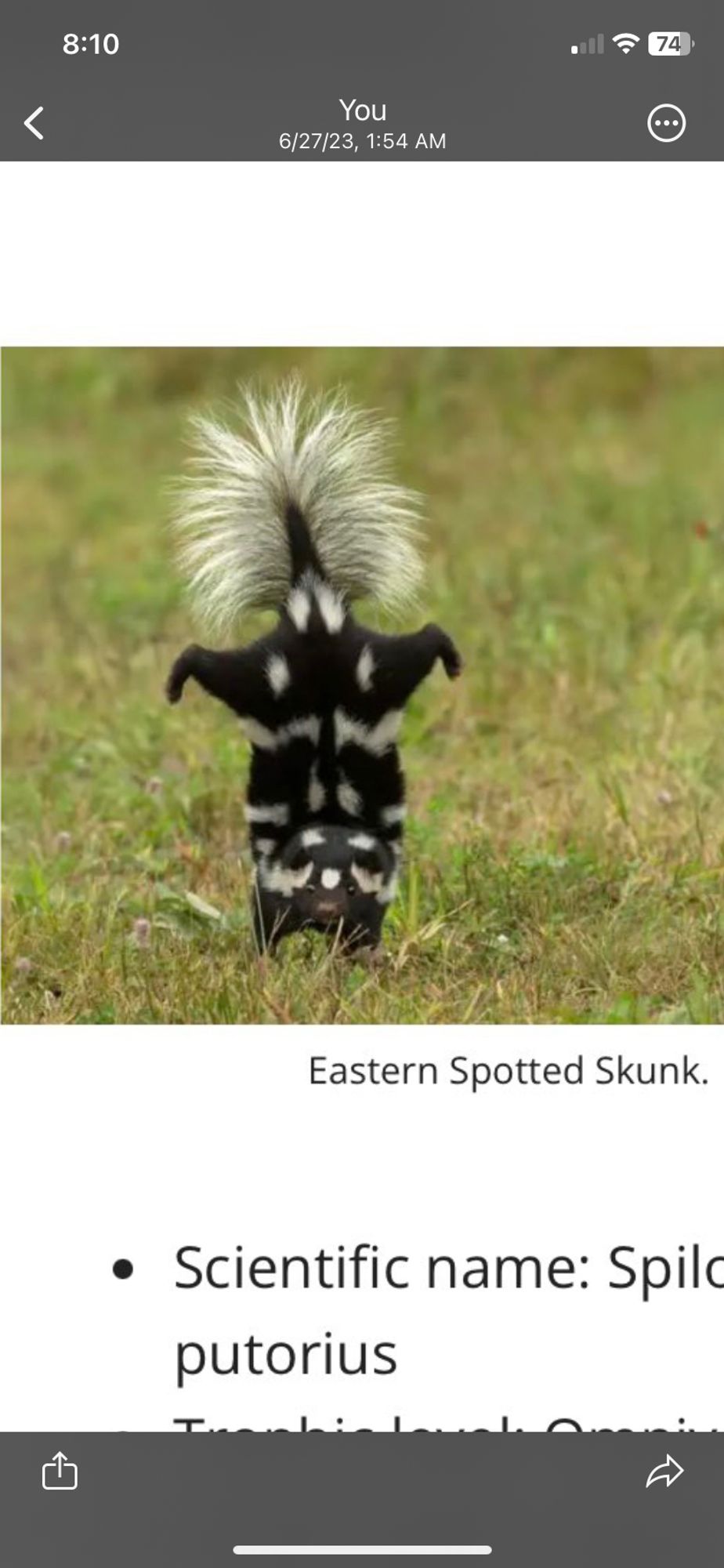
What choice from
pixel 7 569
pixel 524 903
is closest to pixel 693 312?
pixel 524 903

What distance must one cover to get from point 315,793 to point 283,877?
0.70ft

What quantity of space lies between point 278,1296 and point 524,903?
2158 mm

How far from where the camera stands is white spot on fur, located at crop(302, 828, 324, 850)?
5.36 m

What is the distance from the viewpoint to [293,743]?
540 cm

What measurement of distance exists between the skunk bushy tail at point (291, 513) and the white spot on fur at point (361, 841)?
2.08 ft

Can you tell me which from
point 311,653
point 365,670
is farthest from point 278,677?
point 365,670

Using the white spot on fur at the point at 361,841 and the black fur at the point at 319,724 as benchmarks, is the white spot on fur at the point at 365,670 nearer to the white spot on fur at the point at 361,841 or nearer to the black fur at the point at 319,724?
the black fur at the point at 319,724

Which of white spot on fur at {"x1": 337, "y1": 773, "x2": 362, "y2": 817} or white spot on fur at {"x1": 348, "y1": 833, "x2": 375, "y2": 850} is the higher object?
white spot on fur at {"x1": 337, "y1": 773, "x2": 362, "y2": 817}

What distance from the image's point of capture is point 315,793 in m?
5.46
